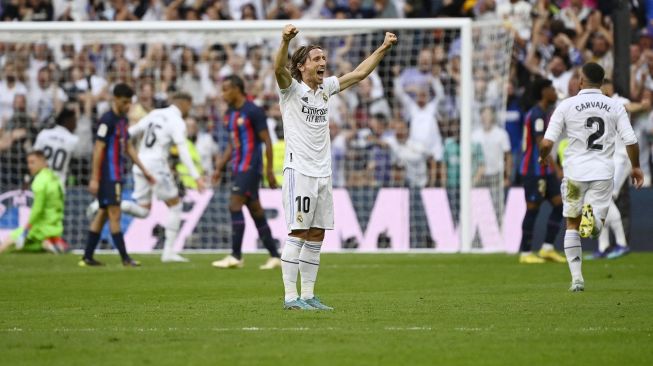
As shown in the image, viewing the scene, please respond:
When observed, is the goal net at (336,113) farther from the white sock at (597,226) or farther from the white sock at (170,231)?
the white sock at (597,226)

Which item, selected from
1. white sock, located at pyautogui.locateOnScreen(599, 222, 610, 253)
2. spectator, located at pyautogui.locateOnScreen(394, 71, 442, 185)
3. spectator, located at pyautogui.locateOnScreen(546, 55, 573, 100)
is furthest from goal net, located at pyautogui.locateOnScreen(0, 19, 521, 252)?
white sock, located at pyautogui.locateOnScreen(599, 222, 610, 253)

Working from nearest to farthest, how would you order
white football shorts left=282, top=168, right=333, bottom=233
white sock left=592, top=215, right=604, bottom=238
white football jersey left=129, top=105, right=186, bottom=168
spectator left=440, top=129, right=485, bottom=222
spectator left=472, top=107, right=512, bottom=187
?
white football shorts left=282, top=168, right=333, bottom=233
white sock left=592, top=215, right=604, bottom=238
white football jersey left=129, top=105, right=186, bottom=168
spectator left=472, top=107, right=512, bottom=187
spectator left=440, top=129, right=485, bottom=222

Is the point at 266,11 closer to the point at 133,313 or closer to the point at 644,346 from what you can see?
the point at 133,313

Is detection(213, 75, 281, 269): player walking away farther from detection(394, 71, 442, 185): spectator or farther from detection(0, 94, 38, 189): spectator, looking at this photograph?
detection(0, 94, 38, 189): spectator

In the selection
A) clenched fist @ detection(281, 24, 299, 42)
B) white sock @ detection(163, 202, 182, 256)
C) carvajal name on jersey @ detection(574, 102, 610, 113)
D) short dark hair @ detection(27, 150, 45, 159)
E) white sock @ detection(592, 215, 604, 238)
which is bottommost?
white sock @ detection(163, 202, 182, 256)

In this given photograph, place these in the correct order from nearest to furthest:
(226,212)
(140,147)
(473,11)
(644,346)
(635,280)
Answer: (644,346), (635,280), (140,147), (226,212), (473,11)

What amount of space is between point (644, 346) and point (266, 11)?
19548mm

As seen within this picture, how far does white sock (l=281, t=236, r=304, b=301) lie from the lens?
1170 cm

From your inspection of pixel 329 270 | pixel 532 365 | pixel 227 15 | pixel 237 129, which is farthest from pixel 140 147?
pixel 532 365

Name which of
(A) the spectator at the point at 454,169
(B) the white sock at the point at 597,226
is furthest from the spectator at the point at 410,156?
(B) the white sock at the point at 597,226

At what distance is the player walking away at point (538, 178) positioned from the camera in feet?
62.8

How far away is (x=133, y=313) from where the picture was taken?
11.5 metres

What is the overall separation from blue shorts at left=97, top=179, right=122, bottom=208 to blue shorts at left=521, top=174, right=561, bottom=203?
19.5ft

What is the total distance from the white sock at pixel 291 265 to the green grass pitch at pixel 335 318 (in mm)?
240
